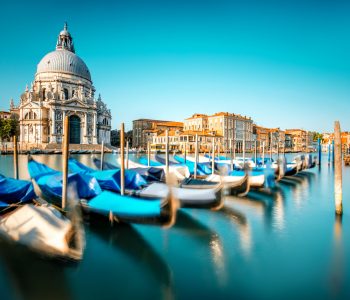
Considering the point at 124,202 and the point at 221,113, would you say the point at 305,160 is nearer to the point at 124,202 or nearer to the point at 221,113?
the point at 124,202

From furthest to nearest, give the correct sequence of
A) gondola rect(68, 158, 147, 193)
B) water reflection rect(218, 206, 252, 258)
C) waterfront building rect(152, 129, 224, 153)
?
waterfront building rect(152, 129, 224, 153) < gondola rect(68, 158, 147, 193) < water reflection rect(218, 206, 252, 258)

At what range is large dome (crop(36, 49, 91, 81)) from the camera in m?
32.6

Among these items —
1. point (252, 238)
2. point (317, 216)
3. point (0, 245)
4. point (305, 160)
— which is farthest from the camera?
point (305, 160)

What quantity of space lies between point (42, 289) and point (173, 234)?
1.98m

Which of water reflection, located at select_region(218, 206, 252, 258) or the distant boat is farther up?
the distant boat

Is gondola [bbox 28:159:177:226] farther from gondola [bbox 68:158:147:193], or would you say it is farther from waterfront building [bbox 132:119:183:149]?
waterfront building [bbox 132:119:183:149]

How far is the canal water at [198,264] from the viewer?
271 cm

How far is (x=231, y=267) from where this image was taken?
3188 millimetres

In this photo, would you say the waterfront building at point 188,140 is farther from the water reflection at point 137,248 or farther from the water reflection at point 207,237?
the water reflection at point 137,248

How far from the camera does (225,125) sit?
39562 mm

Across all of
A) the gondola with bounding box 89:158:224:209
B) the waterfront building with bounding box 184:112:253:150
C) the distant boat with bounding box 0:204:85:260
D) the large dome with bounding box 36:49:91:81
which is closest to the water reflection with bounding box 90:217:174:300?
the distant boat with bounding box 0:204:85:260

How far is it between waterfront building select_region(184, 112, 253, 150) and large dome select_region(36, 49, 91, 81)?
56.8 feet

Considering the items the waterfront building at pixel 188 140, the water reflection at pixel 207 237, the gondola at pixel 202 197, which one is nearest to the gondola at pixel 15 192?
the gondola at pixel 202 197

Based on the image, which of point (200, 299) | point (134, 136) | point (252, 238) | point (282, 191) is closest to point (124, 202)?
point (200, 299)
